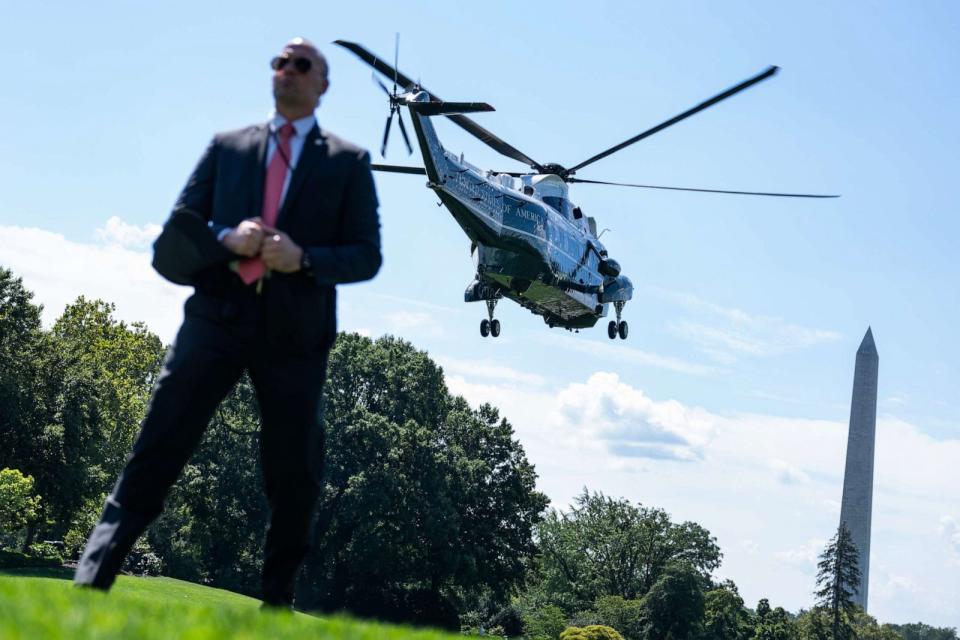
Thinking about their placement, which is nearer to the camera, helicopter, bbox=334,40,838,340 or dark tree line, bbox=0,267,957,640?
helicopter, bbox=334,40,838,340

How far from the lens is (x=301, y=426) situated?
5047 millimetres

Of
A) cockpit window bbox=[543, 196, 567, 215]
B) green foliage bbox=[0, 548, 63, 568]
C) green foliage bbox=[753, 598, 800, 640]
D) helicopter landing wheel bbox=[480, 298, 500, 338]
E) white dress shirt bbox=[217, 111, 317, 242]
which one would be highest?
cockpit window bbox=[543, 196, 567, 215]

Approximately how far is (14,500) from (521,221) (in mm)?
22176

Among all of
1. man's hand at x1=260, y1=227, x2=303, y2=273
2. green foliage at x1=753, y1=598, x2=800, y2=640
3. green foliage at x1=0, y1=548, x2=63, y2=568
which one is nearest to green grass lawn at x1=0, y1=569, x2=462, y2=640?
man's hand at x1=260, y1=227, x2=303, y2=273

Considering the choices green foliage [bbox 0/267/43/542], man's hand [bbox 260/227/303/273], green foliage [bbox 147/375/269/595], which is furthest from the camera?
green foliage [bbox 147/375/269/595]

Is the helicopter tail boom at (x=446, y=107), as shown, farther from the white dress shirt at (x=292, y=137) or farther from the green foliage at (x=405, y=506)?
the green foliage at (x=405, y=506)

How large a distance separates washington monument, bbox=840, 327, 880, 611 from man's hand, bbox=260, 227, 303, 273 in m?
126

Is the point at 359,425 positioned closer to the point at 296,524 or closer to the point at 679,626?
the point at 679,626

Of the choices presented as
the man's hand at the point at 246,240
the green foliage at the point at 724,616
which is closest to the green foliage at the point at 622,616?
the green foliage at the point at 724,616

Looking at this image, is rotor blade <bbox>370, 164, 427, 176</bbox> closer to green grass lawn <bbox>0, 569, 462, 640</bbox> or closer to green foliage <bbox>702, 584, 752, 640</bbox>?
green grass lawn <bbox>0, 569, 462, 640</bbox>

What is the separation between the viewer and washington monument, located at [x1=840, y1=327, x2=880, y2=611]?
124500mm

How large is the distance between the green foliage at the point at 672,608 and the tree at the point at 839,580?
69.5 ft

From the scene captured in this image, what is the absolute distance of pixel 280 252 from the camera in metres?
4.82

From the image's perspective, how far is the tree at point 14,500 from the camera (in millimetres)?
42906
